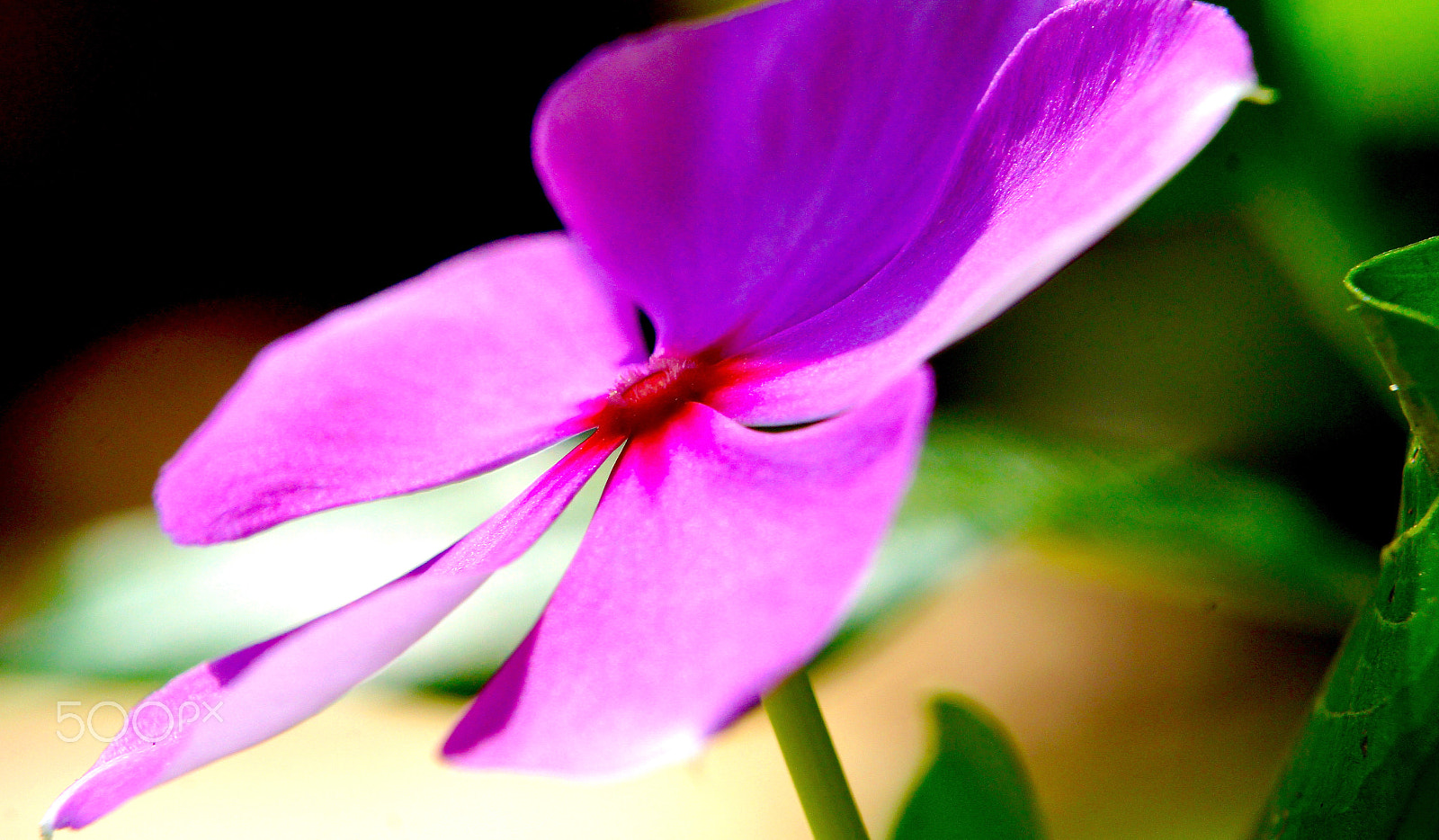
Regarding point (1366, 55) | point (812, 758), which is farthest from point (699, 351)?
point (1366, 55)

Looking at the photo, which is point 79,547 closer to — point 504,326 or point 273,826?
point 273,826

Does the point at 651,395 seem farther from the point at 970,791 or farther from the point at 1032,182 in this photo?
the point at 970,791

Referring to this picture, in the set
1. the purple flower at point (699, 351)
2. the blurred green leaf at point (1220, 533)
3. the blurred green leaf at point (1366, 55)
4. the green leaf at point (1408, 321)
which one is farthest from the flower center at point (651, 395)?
the blurred green leaf at point (1366, 55)

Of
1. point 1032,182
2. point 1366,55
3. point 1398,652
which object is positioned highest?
point 1366,55

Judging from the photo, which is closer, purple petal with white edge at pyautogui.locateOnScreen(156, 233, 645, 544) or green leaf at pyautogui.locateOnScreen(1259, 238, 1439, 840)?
green leaf at pyautogui.locateOnScreen(1259, 238, 1439, 840)

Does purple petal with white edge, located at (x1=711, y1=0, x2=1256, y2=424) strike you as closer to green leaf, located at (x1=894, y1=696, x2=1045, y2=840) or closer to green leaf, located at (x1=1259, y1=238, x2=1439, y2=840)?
green leaf, located at (x1=1259, y1=238, x2=1439, y2=840)

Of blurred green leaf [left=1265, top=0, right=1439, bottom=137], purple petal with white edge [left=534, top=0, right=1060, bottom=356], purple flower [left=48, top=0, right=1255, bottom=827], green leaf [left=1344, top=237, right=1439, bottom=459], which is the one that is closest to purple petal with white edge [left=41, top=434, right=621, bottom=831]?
purple flower [left=48, top=0, right=1255, bottom=827]

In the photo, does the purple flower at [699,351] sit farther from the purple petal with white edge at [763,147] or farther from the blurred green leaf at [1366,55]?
the blurred green leaf at [1366,55]
